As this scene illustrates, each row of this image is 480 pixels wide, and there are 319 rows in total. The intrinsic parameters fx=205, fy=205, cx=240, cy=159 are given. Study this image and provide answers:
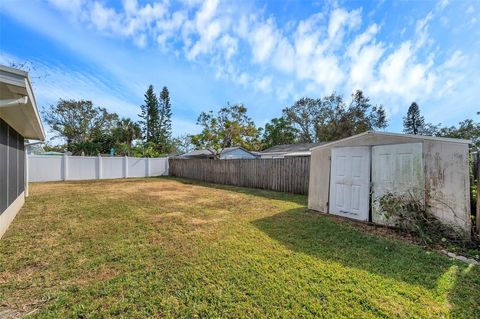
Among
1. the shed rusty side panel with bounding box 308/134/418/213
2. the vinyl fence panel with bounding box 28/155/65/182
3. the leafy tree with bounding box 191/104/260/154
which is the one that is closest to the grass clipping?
the shed rusty side panel with bounding box 308/134/418/213

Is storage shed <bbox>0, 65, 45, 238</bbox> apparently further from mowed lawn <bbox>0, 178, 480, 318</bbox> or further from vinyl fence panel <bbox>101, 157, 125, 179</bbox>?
vinyl fence panel <bbox>101, 157, 125, 179</bbox>

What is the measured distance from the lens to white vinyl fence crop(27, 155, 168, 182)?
40.6 ft

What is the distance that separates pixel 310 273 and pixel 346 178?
3.27 metres

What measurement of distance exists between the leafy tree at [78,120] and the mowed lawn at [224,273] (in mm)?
25985

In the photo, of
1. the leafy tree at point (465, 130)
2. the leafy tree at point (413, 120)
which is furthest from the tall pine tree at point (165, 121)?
the leafy tree at point (413, 120)

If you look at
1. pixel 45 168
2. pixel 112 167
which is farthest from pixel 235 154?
pixel 45 168

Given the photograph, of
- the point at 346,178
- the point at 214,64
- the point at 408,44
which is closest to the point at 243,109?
the point at 214,64

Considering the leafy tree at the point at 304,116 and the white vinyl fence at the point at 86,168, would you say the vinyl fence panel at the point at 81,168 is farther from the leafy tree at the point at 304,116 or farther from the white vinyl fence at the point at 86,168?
the leafy tree at the point at 304,116

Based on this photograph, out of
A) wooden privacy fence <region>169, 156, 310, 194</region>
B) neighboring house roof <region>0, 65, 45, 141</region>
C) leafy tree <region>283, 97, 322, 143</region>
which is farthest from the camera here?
leafy tree <region>283, 97, 322, 143</region>

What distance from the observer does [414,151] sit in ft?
13.0

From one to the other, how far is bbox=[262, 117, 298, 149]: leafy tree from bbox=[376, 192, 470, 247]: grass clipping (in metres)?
25.1

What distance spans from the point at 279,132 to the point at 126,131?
68.3 feet

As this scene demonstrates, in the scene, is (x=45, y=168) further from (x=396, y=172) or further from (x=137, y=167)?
(x=396, y=172)

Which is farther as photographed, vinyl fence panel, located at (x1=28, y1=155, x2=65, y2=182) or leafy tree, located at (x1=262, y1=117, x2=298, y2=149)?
leafy tree, located at (x1=262, y1=117, x2=298, y2=149)
